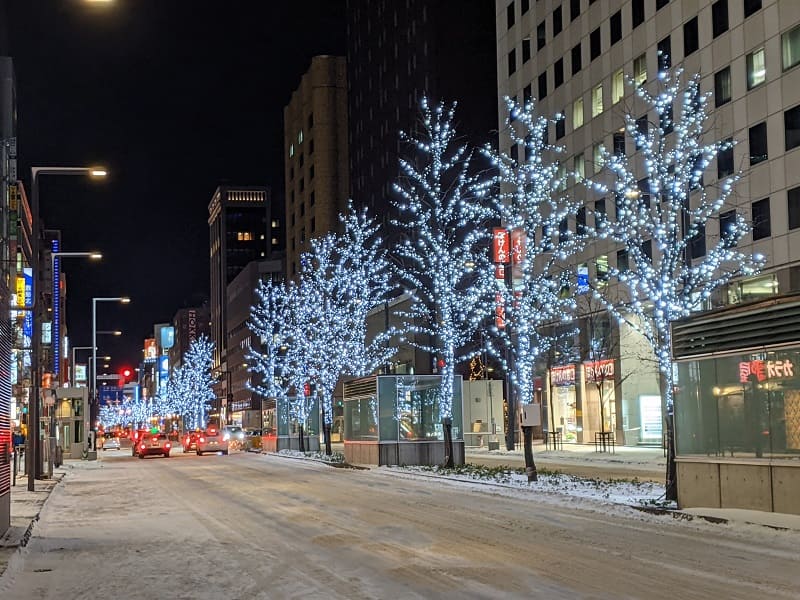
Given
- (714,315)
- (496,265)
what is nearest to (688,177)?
(714,315)

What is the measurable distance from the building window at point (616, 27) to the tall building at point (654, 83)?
0.17ft

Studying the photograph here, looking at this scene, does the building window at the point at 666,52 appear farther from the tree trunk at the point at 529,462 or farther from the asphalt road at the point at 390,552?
the asphalt road at the point at 390,552

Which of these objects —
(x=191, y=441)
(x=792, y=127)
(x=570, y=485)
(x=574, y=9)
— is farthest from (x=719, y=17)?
(x=191, y=441)

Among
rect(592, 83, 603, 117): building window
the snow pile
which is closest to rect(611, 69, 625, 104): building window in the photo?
rect(592, 83, 603, 117): building window

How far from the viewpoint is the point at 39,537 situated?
17.3m

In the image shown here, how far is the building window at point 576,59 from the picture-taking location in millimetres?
59438

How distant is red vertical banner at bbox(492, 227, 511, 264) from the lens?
5588cm

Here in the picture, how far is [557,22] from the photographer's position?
6219cm

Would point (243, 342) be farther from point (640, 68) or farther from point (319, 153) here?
point (640, 68)

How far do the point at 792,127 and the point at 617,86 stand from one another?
14.8 meters

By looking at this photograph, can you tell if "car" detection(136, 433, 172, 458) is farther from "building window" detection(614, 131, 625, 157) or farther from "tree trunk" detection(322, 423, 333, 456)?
"building window" detection(614, 131, 625, 157)

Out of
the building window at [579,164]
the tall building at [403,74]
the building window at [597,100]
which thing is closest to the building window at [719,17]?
the building window at [597,100]

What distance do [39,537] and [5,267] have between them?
14.4 feet

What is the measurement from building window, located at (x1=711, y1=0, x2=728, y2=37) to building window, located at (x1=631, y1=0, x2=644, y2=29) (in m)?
6.43
